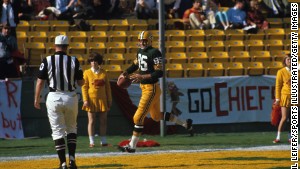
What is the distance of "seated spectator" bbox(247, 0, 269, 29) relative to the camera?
26.1 m

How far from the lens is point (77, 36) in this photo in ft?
77.3

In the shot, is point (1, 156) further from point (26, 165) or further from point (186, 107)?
point (186, 107)

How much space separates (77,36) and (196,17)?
11.9 ft

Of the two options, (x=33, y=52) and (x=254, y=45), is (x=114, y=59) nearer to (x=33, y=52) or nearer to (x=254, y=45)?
(x=33, y=52)

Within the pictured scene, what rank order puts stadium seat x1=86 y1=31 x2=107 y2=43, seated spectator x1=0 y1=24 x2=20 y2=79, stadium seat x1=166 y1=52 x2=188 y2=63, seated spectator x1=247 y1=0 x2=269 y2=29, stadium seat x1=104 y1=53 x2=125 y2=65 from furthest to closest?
seated spectator x1=247 y1=0 x2=269 y2=29 → stadium seat x1=86 y1=31 x2=107 y2=43 → stadium seat x1=166 y1=52 x2=188 y2=63 → stadium seat x1=104 y1=53 x2=125 y2=65 → seated spectator x1=0 y1=24 x2=20 y2=79

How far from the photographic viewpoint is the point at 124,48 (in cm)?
2345

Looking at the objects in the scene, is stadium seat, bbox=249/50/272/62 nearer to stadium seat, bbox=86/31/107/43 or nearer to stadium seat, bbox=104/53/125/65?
stadium seat, bbox=104/53/125/65

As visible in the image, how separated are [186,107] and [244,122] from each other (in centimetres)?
147

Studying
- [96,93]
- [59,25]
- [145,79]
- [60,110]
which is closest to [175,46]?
[59,25]

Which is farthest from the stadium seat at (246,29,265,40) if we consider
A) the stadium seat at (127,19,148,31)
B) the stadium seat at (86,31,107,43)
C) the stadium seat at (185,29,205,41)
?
the stadium seat at (86,31,107,43)

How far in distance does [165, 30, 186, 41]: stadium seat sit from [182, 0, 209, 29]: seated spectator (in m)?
0.62

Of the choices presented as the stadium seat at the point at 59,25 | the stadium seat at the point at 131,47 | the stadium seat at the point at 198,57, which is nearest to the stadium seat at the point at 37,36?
the stadium seat at the point at 59,25

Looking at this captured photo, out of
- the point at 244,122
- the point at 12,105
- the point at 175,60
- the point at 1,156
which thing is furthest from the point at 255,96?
the point at 1,156

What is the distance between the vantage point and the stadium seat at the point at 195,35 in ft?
81.1
